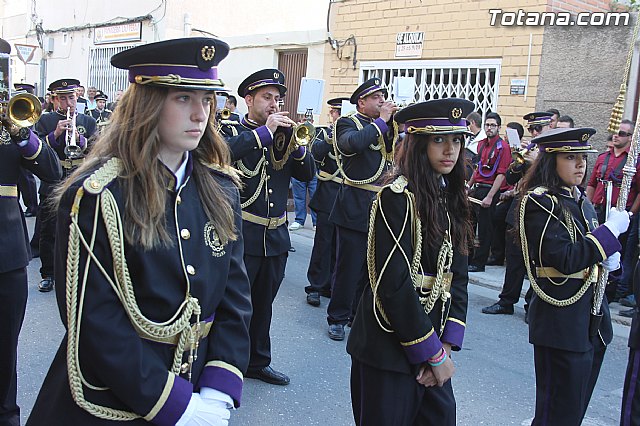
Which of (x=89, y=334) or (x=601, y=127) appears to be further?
(x=601, y=127)

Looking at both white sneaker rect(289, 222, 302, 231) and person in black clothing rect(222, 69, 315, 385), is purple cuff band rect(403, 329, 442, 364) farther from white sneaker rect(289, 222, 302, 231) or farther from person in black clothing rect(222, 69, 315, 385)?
white sneaker rect(289, 222, 302, 231)

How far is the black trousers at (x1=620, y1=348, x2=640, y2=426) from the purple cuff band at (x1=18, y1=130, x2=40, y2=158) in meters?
3.52

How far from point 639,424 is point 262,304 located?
245 centimetres

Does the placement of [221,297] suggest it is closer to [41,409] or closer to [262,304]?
[41,409]

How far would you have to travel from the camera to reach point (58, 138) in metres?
7.10

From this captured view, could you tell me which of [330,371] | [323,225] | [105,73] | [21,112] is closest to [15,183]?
[21,112]

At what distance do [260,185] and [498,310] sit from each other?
3.47 m

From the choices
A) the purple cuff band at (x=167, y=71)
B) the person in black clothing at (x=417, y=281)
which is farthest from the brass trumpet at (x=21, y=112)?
the person in black clothing at (x=417, y=281)

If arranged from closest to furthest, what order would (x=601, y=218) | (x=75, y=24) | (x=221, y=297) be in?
(x=221, y=297), (x=601, y=218), (x=75, y=24)


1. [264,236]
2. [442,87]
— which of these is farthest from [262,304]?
[442,87]

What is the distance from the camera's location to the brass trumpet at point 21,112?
368 cm

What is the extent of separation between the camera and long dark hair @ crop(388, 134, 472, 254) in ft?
9.47

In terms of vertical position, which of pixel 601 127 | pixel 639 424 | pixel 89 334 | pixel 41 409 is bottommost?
pixel 639 424

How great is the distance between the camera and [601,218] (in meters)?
7.93
